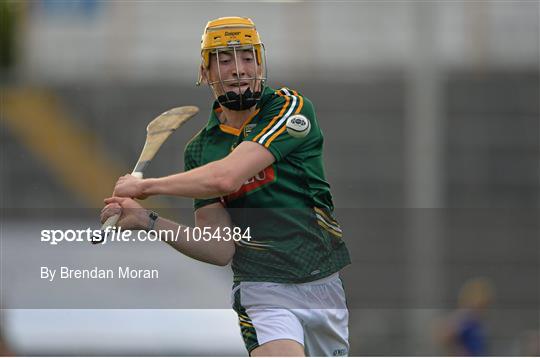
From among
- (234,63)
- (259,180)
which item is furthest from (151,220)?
(234,63)

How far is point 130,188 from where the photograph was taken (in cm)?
368

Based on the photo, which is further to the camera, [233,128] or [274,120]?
[233,128]

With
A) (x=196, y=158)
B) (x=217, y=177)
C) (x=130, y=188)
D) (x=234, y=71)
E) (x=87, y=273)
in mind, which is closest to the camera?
(x=217, y=177)

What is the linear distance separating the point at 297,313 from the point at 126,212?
2.26 ft

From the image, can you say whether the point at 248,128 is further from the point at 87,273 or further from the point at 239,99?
the point at 87,273

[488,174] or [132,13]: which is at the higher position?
[132,13]

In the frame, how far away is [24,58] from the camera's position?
9.83 metres

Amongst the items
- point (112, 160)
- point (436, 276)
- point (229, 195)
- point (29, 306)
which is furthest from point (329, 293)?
point (112, 160)

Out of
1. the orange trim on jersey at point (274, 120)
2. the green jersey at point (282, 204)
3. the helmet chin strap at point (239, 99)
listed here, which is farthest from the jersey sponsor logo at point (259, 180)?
the helmet chin strap at point (239, 99)

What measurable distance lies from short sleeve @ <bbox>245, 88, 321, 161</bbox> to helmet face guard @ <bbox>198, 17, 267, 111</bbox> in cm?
8

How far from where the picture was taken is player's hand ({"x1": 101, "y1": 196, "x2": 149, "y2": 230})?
3715 mm

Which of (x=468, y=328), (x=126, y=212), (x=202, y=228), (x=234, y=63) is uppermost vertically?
(x=234, y=63)

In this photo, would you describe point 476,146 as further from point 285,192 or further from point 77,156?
point 285,192

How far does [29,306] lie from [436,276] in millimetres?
4798
